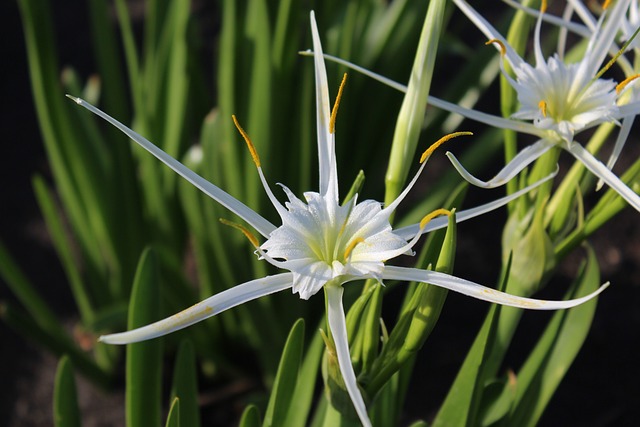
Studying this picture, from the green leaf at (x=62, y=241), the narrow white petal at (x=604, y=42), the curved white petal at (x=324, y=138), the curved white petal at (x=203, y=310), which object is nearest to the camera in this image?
the curved white petal at (x=203, y=310)

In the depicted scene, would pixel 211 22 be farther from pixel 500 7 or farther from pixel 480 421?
pixel 480 421

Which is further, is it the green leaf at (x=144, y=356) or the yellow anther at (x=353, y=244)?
the green leaf at (x=144, y=356)

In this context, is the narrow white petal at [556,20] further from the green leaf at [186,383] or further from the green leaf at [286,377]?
the green leaf at [186,383]

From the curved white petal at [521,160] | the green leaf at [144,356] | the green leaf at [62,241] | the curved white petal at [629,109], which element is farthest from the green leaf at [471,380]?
the green leaf at [62,241]

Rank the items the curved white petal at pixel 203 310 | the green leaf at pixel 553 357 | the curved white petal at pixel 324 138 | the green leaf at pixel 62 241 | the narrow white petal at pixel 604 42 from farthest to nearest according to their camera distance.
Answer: the green leaf at pixel 62 241
the green leaf at pixel 553 357
the narrow white petal at pixel 604 42
the curved white petal at pixel 324 138
the curved white petal at pixel 203 310

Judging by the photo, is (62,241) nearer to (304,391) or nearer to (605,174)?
(304,391)

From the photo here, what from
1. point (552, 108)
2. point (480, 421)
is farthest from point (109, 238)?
point (552, 108)

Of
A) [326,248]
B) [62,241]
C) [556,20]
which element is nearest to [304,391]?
[326,248]
